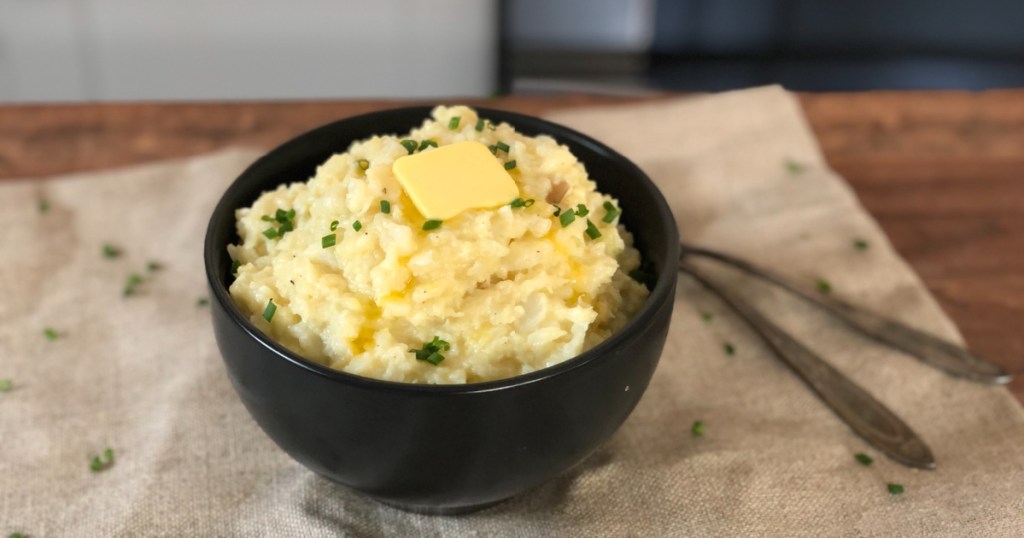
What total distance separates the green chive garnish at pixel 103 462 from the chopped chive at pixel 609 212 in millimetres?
824

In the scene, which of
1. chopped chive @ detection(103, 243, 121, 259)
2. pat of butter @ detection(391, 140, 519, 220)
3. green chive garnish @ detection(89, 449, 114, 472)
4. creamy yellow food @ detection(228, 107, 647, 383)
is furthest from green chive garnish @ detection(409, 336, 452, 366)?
chopped chive @ detection(103, 243, 121, 259)

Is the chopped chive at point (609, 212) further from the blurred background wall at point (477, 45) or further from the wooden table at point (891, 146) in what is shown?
the blurred background wall at point (477, 45)

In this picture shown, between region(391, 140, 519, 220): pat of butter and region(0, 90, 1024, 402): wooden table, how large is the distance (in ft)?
3.41

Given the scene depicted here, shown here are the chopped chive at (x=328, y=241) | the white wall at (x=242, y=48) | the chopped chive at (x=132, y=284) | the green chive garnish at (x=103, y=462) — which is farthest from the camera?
the white wall at (x=242, y=48)

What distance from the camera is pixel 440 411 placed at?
1.08 meters

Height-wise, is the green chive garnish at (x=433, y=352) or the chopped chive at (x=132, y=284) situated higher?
the green chive garnish at (x=433, y=352)

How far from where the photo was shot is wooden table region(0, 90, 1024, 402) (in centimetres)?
193

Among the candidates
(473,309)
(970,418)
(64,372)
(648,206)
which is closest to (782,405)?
(970,418)

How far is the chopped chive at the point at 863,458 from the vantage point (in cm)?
147

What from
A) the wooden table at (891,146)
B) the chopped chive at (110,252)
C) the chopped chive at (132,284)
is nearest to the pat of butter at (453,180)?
the chopped chive at (132,284)

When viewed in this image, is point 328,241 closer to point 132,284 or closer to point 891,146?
point 132,284

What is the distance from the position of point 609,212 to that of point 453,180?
0.80ft

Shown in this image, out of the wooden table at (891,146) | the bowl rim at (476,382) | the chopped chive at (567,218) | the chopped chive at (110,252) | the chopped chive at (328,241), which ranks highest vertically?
the chopped chive at (567,218)

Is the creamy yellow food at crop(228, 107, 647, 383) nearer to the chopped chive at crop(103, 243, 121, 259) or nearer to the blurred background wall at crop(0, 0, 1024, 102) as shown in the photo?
the chopped chive at crop(103, 243, 121, 259)
